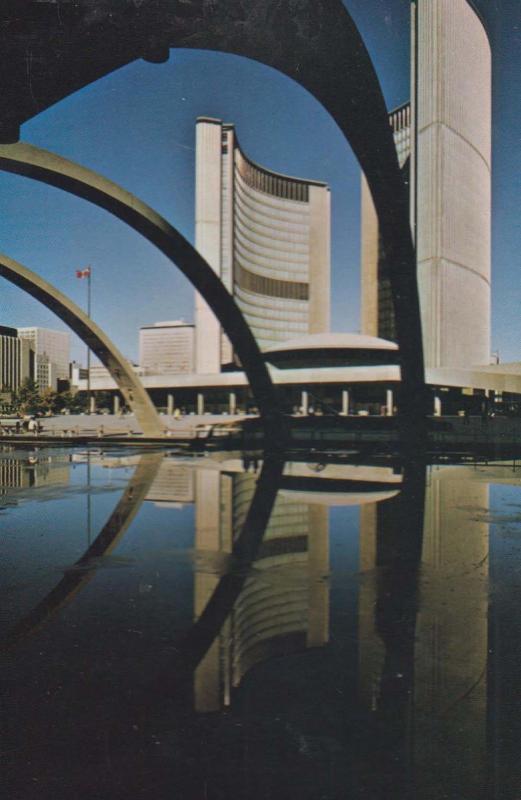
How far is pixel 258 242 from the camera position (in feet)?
395

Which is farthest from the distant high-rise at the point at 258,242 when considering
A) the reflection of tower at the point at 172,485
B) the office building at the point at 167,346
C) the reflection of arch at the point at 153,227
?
the reflection of tower at the point at 172,485

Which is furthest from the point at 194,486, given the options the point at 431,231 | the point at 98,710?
the point at 431,231

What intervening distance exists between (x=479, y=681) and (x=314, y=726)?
4.01 feet

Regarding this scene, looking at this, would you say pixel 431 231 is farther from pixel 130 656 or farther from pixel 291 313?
pixel 130 656

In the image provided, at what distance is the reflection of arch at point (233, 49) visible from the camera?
23.5 ft

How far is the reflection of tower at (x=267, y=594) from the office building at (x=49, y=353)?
4854 inches

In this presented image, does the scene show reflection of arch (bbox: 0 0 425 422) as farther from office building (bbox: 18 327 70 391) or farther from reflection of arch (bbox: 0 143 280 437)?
office building (bbox: 18 327 70 391)

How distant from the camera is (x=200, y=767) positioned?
2600mm

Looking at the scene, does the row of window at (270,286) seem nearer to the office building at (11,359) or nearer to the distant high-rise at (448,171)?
the distant high-rise at (448,171)

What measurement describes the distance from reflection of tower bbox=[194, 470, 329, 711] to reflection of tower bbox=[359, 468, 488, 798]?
49cm

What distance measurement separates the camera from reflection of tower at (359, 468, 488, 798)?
268 cm

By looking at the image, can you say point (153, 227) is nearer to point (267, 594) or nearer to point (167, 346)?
point (267, 594)

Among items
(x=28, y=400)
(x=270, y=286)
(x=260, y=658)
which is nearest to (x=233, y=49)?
(x=260, y=658)

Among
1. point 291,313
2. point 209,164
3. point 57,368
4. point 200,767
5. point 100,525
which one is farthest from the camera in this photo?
point 57,368
